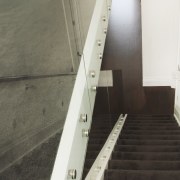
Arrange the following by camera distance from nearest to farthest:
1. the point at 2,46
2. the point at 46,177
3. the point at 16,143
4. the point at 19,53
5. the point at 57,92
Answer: the point at 46,177
the point at 16,143
the point at 2,46
the point at 19,53
the point at 57,92

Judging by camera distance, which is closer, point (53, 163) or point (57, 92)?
point (53, 163)

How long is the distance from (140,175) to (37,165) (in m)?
0.86

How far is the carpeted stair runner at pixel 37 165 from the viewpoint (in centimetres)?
130

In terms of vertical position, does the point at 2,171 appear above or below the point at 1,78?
below

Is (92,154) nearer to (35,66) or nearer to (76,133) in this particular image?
(76,133)

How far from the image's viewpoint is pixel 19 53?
2.04m

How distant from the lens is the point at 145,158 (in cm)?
260

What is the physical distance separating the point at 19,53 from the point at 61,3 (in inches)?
33.2

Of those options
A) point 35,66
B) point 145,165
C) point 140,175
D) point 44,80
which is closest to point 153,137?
point 145,165

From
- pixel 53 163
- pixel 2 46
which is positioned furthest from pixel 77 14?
pixel 53 163

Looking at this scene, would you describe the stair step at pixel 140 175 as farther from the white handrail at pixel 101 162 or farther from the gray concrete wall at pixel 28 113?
the gray concrete wall at pixel 28 113

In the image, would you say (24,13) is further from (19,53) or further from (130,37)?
(130,37)

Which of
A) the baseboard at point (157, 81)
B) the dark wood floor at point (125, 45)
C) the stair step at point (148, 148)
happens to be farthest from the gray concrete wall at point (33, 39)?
the baseboard at point (157, 81)

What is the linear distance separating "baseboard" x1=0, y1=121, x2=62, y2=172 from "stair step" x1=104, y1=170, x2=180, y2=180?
608 millimetres
